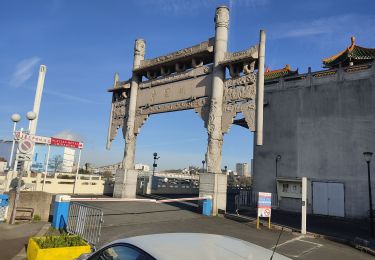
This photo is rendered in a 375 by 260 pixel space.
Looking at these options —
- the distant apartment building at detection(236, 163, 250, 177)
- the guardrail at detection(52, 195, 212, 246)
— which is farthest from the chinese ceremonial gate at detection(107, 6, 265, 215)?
the distant apartment building at detection(236, 163, 250, 177)

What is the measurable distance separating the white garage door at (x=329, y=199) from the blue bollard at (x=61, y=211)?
1608 centimetres

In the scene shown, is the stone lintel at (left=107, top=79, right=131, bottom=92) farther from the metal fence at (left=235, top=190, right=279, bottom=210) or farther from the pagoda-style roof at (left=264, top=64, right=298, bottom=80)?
the pagoda-style roof at (left=264, top=64, right=298, bottom=80)

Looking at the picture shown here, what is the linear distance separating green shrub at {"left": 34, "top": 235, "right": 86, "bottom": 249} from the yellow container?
4.4 inches

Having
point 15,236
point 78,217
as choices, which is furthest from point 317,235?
point 15,236

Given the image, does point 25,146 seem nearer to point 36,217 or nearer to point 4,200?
point 4,200

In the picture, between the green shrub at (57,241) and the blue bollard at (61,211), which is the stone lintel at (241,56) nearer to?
the blue bollard at (61,211)

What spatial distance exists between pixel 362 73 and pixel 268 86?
20.8 feet

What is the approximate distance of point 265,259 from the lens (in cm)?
311

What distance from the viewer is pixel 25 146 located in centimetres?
1126

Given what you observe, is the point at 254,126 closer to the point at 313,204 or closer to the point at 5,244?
the point at 313,204

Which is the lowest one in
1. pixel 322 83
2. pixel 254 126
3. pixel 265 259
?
pixel 265 259

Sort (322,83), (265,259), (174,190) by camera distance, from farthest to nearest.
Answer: (174,190), (322,83), (265,259)

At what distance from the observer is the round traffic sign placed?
11.2 meters

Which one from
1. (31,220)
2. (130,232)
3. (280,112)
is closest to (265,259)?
(130,232)
